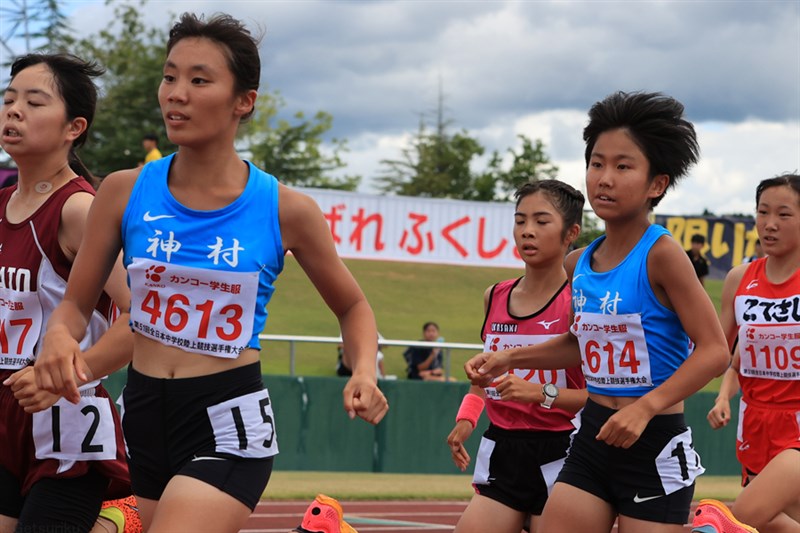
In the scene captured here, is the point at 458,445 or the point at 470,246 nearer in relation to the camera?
the point at 458,445

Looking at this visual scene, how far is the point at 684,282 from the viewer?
4.38m

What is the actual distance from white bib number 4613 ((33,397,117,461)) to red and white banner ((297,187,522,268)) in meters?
19.7

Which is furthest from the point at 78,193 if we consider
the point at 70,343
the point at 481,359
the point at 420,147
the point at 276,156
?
the point at 420,147

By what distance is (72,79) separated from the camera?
4.63 meters

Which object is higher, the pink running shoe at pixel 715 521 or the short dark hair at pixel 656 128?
the short dark hair at pixel 656 128

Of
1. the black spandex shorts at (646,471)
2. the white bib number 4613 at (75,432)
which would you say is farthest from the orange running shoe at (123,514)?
the black spandex shorts at (646,471)

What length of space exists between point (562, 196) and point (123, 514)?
2522 mm

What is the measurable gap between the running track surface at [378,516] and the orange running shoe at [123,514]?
5445 millimetres

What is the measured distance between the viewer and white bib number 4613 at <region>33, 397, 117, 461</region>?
4.34 meters

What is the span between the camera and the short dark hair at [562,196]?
5.85 metres

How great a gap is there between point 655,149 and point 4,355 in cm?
243

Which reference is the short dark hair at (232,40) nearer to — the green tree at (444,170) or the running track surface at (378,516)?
the running track surface at (378,516)

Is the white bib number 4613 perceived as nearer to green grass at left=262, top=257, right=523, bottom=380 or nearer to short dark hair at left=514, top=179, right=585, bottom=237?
short dark hair at left=514, top=179, right=585, bottom=237

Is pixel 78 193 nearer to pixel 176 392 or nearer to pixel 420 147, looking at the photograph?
pixel 176 392
